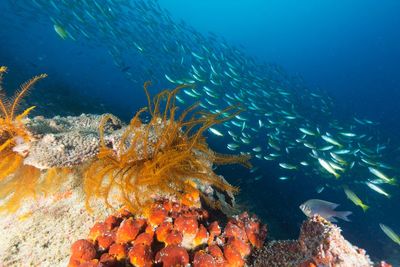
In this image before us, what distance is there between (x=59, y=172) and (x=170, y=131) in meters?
1.49

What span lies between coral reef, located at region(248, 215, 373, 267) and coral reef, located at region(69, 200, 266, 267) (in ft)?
0.65

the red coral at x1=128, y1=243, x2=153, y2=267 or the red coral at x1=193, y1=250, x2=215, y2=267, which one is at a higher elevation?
the red coral at x1=193, y1=250, x2=215, y2=267

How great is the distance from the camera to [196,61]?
16531 millimetres

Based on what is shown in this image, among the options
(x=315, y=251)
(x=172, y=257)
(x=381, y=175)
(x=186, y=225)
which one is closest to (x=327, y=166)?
(x=381, y=175)

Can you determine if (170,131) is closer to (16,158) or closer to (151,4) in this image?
(16,158)

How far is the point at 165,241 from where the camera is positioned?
2.74 metres

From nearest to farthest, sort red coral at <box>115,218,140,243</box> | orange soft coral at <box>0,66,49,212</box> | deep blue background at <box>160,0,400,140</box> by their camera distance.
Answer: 1. red coral at <box>115,218,140,243</box>
2. orange soft coral at <box>0,66,49,212</box>
3. deep blue background at <box>160,0,400,140</box>

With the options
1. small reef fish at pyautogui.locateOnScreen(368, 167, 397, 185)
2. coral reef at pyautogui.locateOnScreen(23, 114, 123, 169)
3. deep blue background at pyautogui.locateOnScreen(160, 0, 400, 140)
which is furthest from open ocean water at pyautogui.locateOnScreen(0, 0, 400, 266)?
coral reef at pyautogui.locateOnScreen(23, 114, 123, 169)

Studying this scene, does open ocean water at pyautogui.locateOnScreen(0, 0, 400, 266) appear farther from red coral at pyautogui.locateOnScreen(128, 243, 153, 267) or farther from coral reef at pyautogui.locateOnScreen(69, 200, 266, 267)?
red coral at pyautogui.locateOnScreen(128, 243, 153, 267)

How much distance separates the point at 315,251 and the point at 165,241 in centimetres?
138

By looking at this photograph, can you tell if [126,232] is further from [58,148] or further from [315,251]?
[315,251]

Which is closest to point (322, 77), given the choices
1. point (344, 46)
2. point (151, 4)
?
point (344, 46)

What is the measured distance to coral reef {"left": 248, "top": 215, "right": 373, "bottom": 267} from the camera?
2402mm

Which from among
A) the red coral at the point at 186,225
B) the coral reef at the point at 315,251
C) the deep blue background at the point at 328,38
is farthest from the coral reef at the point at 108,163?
the deep blue background at the point at 328,38
